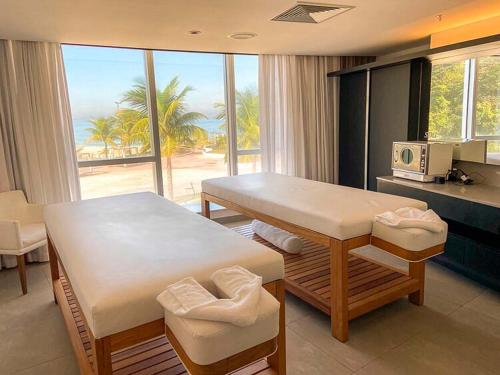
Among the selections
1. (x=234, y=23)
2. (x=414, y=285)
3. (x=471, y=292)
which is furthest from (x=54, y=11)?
(x=471, y=292)

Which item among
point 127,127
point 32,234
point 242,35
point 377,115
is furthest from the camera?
point 377,115

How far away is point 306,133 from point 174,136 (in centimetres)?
169

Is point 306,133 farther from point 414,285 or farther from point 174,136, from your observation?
point 414,285

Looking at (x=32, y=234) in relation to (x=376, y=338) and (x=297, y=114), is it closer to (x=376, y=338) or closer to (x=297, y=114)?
(x=376, y=338)

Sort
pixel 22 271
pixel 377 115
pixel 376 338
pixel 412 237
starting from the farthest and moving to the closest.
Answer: pixel 377 115
pixel 22 271
pixel 376 338
pixel 412 237

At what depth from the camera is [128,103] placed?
4113mm

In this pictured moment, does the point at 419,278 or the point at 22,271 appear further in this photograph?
the point at 22,271

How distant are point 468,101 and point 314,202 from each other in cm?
193

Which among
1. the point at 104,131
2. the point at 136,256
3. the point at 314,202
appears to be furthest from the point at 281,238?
the point at 104,131

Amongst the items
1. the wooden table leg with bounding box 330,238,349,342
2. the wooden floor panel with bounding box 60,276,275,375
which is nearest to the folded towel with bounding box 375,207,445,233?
the wooden table leg with bounding box 330,238,349,342

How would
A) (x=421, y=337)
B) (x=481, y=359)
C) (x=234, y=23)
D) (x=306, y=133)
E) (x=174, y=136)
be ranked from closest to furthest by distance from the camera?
(x=481, y=359) < (x=421, y=337) < (x=234, y=23) < (x=174, y=136) < (x=306, y=133)

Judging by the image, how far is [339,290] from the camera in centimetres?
210

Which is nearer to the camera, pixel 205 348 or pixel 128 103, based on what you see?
pixel 205 348

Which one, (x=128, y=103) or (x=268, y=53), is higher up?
(x=268, y=53)
